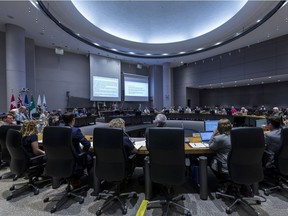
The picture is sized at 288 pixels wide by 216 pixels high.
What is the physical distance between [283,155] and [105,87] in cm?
1144

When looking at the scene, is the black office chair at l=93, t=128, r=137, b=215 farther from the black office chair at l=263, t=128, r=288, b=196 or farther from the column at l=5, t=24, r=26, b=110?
the column at l=5, t=24, r=26, b=110

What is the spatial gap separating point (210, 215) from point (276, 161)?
126 cm

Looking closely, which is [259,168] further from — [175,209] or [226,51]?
[226,51]

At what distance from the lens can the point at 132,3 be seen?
643 cm

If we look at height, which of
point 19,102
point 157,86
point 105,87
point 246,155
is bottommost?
Answer: point 246,155

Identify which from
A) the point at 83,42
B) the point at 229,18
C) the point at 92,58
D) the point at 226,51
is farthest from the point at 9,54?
the point at 226,51

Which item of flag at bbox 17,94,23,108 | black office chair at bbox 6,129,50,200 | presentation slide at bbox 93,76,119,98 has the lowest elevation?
black office chair at bbox 6,129,50,200

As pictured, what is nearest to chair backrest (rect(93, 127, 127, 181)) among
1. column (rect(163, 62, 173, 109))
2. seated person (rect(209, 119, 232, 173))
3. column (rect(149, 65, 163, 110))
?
seated person (rect(209, 119, 232, 173))

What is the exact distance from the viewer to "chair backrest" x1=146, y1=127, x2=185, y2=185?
74.4 inches

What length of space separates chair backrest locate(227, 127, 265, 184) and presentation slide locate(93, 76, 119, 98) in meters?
11.0

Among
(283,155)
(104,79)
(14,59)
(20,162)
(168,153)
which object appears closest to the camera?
(168,153)

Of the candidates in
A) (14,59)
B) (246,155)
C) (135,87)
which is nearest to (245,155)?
(246,155)

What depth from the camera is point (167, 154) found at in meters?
1.93

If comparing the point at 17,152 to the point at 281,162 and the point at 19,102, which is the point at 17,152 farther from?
the point at 19,102
